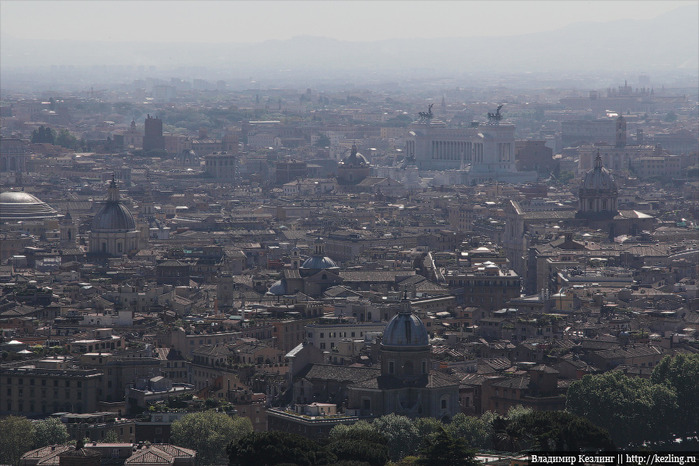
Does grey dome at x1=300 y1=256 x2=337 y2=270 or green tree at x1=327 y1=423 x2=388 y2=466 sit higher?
green tree at x1=327 y1=423 x2=388 y2=466

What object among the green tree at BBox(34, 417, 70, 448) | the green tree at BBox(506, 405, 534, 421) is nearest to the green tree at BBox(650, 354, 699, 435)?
the green tree at BBox(506, 405, 534, 421)

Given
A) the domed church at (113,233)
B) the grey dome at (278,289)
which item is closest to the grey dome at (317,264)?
the grey dome at (278,289)

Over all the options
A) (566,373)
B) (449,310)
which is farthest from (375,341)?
(449,310)

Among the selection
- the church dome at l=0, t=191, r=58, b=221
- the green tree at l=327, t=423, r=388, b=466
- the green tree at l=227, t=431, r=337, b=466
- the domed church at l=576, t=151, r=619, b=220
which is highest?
the green tree at l=227, t=431, r=337, b=466

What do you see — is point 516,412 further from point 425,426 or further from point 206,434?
point 206,434

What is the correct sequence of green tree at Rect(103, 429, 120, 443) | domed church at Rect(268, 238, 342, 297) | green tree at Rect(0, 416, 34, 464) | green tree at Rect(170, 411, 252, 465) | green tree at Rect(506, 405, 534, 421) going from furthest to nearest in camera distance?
domed church at Rect(268, 238, 342, 297), green tree at Rect(506, 405, 534, 421), green tree at Rect(103, 429, 120, 443), green tree at Rect(170, 411, 252, 465), green tree at Rect(0, 416, 34, 464)

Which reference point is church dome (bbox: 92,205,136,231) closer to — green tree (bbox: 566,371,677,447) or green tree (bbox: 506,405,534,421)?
green tree (bbox: 506,405,534,421)
